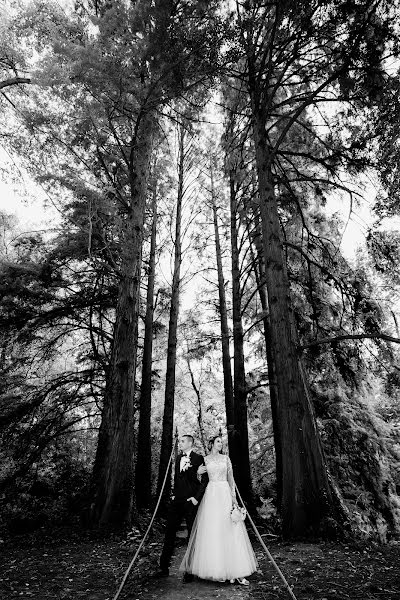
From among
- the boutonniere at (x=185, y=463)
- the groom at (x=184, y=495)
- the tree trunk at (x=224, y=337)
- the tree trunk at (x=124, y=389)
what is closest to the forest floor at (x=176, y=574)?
the groom at (x=184, y=495)

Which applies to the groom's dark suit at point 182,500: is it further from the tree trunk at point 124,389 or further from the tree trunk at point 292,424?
the tree trunk at point 124,389

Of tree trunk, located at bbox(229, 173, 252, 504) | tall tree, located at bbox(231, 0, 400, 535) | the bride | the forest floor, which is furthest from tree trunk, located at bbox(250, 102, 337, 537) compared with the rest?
tree trunk, located at bbox(229, 173, 252, 504)

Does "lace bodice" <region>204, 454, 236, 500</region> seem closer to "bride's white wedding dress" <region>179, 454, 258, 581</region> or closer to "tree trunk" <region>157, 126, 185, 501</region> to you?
"bride's white wedding dress" <region>179, 454, 258, 581</region>

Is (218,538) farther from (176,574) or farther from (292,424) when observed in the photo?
(292,424)

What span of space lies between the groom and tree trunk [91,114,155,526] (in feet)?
6.83

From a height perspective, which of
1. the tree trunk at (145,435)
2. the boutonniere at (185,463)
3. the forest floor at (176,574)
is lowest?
the forest floor at (176,574)

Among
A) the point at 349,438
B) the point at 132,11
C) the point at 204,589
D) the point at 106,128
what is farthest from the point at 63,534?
the point at 132,11

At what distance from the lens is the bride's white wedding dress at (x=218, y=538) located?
389cm

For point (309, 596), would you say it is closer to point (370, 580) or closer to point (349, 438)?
point (370, 580)

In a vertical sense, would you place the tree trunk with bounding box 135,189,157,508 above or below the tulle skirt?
above

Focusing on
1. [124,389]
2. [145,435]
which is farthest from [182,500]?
[145,435]

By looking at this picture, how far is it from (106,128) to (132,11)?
2012 mm

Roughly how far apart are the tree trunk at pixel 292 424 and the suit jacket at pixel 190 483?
1816 millimetres

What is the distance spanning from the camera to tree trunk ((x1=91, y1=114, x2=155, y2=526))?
247 inches
